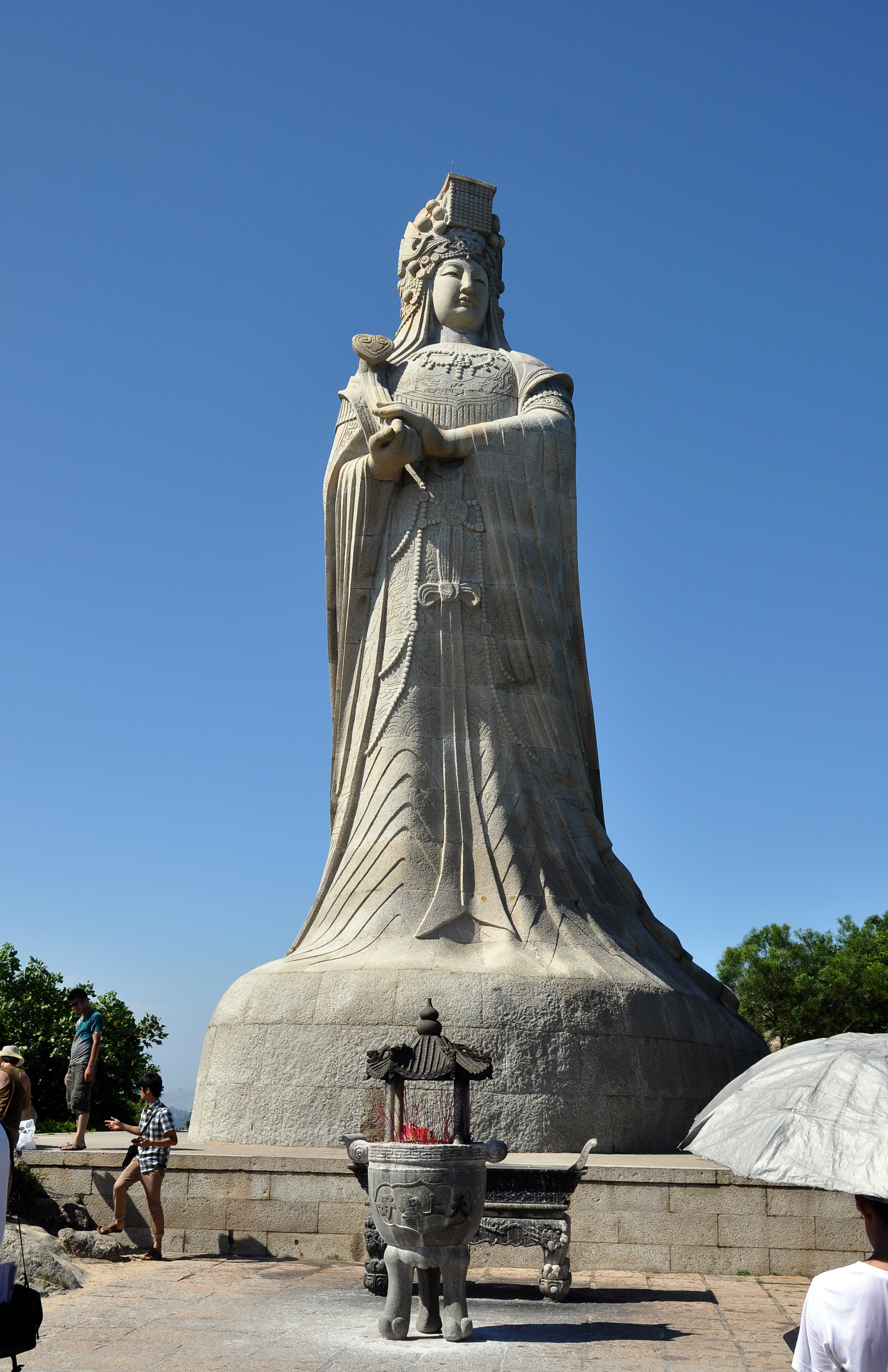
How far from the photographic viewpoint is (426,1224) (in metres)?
5.62

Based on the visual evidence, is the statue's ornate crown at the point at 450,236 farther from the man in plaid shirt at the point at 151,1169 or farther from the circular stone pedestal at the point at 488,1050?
the man in plaid shirt at the point at 151,1169

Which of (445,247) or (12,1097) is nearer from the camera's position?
(12,1097)

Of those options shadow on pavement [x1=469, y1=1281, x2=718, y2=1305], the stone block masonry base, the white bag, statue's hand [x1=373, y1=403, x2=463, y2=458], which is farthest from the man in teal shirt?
statue's hand [x1=373, y1=403, x2=463, y2=458]

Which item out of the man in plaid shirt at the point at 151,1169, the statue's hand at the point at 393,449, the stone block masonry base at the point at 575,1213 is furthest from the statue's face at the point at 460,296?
the stone block masonry base at the point at 575,1213

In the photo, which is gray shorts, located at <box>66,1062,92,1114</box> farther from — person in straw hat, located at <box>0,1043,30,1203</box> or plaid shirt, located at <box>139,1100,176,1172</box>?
person in straw hat, located at <box>0,1043,30,1203</box>

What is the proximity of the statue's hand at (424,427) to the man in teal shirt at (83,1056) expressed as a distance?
16.8ft

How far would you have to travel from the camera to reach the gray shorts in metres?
9.34

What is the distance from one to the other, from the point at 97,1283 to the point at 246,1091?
2.47 m

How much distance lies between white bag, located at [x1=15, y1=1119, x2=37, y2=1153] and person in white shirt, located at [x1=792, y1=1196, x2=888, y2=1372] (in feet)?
21.5

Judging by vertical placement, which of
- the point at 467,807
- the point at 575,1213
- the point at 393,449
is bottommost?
the point at 575,1213

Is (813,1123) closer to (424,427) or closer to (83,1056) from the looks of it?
(83,1056)

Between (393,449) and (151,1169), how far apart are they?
5898 millimetres

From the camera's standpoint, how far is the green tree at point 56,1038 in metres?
19.6

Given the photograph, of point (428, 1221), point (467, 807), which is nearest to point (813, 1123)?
point (428, 1221)
